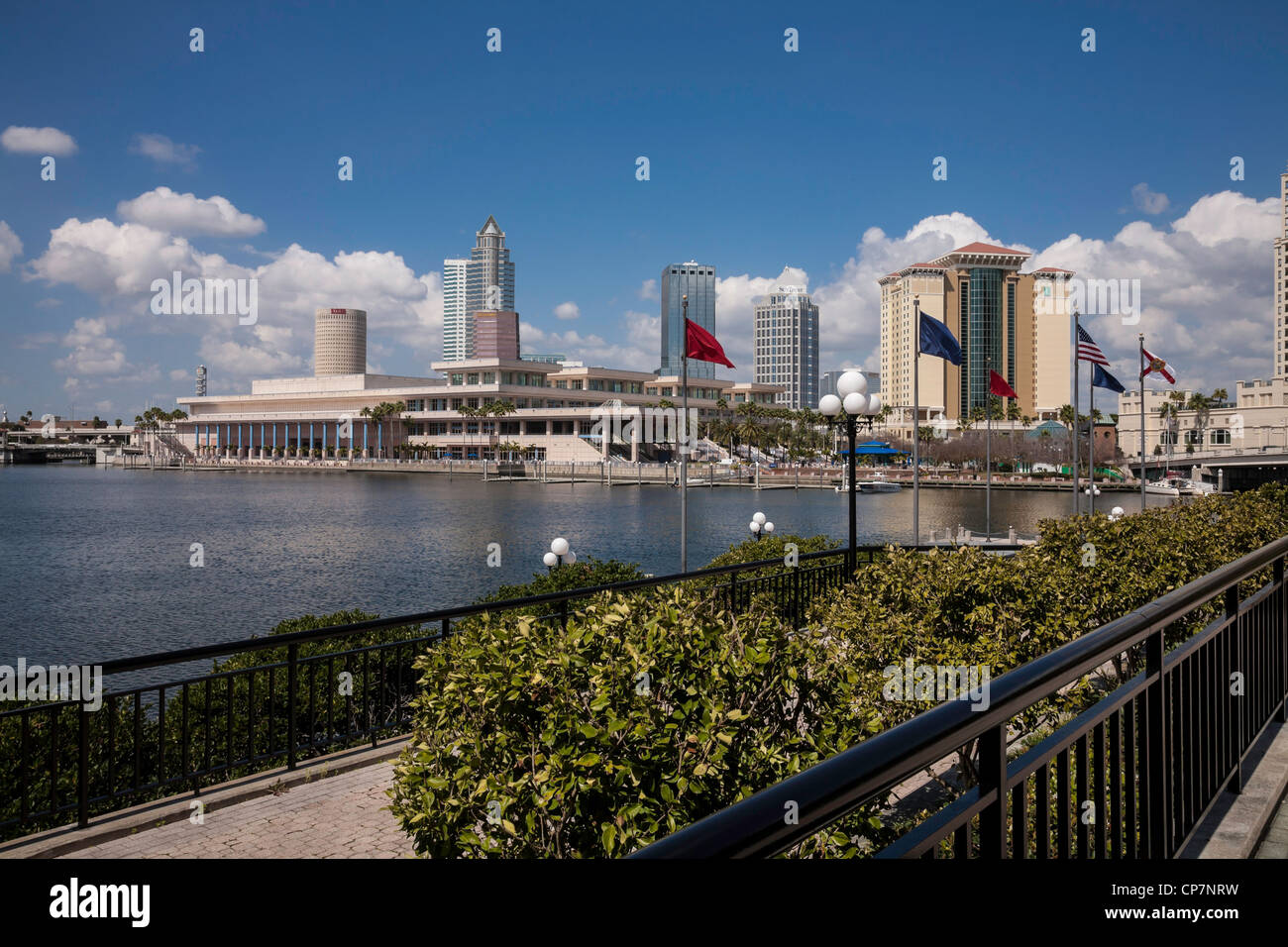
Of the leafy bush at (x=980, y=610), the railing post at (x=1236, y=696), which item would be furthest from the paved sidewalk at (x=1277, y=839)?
the leafy bush at (x=980, y=610)

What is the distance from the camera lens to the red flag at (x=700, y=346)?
771 inches

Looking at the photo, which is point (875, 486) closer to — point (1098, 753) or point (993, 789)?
point (1098, 753)

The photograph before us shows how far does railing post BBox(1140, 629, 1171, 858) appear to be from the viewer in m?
3.22

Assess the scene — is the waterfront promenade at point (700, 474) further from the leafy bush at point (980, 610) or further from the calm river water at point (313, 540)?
the leafy bush at point (980, 610)

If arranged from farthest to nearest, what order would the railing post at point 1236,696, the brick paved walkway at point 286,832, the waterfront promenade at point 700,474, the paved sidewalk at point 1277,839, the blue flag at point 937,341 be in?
the waterfront promenade at point 700,474
the blue flag at point 937,341
the brick paved walkway at point 286,832
the railing post at point 1236,696
the paved sidewalk at point 1277,839

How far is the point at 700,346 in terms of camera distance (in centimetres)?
1964

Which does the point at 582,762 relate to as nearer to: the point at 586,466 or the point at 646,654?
the point at 646,654

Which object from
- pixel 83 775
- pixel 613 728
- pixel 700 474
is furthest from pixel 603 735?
pixel 700 474

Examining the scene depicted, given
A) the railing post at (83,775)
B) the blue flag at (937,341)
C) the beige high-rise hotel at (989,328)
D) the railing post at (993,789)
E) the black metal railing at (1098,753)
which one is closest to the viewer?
the black metal railing at (1098,753)

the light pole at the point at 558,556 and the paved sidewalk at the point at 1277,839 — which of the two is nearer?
the paved sidewalk at the point at 1277,839

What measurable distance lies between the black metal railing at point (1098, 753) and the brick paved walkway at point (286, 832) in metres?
4.08

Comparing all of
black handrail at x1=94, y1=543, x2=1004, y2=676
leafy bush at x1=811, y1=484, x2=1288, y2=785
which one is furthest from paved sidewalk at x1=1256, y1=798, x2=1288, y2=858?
black handrail at x1=94, y1=543, x2=1004, y2=676

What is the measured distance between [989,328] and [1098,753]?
169021mm
